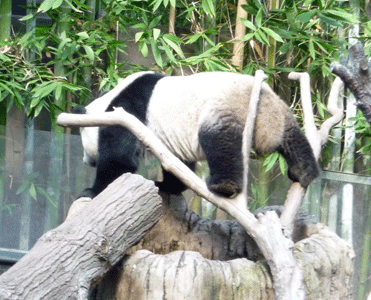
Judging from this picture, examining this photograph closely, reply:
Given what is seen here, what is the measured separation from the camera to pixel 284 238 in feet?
5.40

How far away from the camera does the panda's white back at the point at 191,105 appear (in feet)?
6.43

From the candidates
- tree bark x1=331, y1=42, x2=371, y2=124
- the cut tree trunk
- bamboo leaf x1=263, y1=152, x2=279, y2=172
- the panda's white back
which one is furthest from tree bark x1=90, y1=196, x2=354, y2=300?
bamboo leaf x1=263, y1=152, x2=279, y2=172

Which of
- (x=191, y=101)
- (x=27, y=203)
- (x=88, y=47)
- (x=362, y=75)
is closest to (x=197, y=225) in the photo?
(x=191, y=101)

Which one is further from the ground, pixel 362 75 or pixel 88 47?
pixel 88 47

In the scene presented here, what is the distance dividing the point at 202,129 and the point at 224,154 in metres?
0.14

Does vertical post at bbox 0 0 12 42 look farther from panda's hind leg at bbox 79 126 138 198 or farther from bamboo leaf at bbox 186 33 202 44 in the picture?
panda's hind leg at bbox 79 126 138 198

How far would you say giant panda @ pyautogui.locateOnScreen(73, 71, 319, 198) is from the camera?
1.88 metres

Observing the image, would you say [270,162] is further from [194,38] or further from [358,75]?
[358,75]

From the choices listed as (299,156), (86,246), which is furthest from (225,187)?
(86,246)

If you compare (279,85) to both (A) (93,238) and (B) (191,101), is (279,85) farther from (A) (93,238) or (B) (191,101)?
(A) (93,238)

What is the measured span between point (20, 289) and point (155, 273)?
15.7 inches

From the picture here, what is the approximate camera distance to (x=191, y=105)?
2.06 m

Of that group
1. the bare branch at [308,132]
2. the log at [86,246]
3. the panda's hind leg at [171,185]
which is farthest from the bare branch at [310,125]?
the log at [86,246]

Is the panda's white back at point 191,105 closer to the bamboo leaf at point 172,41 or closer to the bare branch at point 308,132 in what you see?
the bare branch at point 308,132
